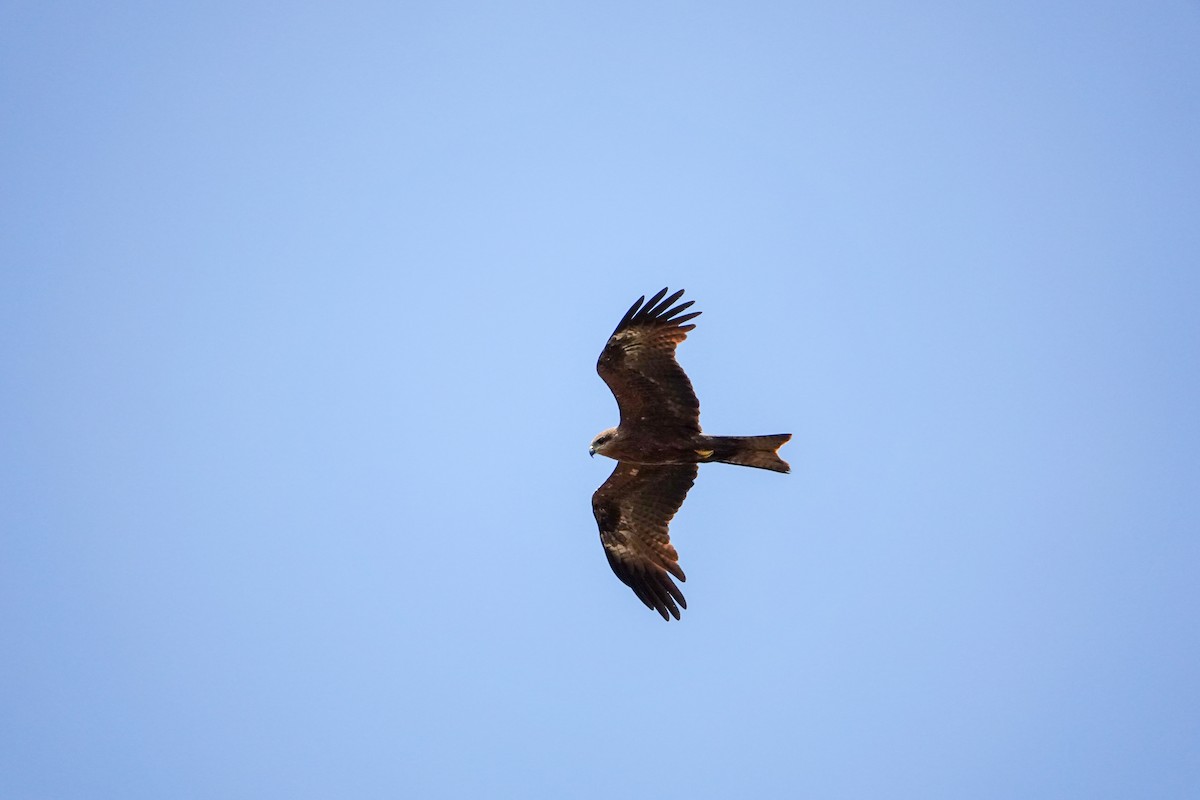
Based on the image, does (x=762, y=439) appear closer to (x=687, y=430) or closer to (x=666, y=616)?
(x=687, y=430)

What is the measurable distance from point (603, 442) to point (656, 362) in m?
1.07

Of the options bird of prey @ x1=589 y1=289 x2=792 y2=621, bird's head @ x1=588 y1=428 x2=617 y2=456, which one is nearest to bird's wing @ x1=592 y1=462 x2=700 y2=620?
bird of prey @ x1=589 y1=289 x2=792 y2=621

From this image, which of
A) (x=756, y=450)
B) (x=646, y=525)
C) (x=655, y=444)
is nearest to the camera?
(x=756, y=450)

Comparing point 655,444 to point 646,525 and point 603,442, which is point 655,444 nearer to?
point 603,442

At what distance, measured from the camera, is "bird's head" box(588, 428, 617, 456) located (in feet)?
36.5

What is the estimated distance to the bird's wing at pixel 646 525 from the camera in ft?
38.1

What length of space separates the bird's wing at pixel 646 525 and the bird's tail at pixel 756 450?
968 millimetres

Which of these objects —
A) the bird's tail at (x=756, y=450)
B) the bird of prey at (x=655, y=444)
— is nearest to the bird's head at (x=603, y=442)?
the bird of prey at (x=655, y=444)

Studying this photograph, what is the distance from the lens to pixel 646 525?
1183 centimetres

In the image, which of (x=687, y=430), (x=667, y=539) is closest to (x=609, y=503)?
(x=667, y=539)

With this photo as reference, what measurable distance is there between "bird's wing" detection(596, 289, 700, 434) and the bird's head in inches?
20.0

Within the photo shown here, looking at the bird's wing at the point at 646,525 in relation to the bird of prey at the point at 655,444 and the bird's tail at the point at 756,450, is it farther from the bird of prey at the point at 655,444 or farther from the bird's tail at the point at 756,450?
the bird's tail at the point at 756,450

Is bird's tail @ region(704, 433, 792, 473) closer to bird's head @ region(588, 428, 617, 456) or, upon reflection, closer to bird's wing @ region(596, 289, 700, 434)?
bird's wing @ region(596, 289, 700, 434)

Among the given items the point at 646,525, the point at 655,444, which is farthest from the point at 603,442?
the point at 646,525
